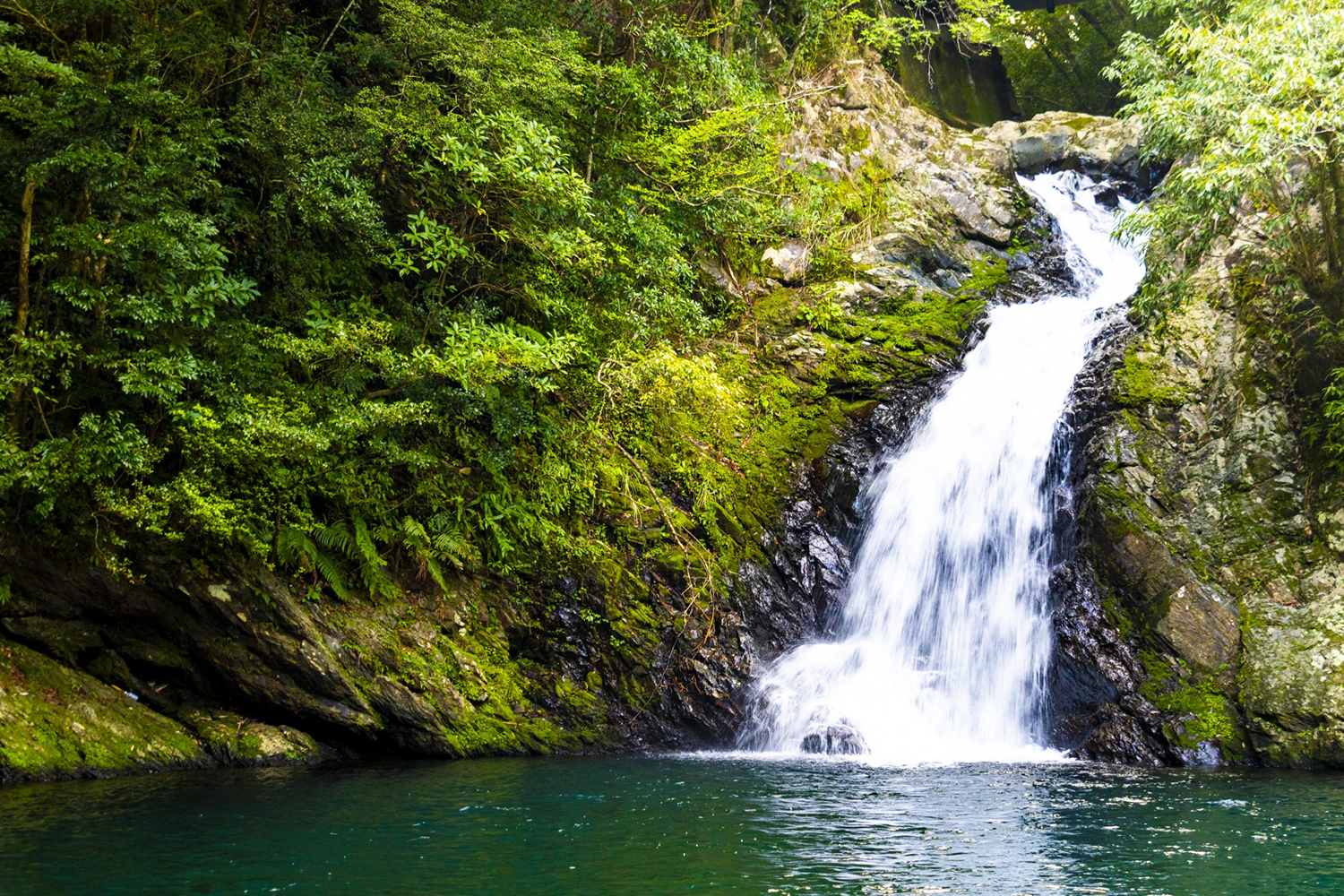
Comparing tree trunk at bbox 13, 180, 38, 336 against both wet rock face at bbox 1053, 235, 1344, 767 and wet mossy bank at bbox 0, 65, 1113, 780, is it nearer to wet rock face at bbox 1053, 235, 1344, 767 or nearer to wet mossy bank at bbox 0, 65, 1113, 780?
wet mossy bank at bbox 0, 65, 1113, 780

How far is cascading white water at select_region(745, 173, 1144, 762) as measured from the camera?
35.1ft

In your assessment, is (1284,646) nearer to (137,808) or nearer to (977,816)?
(977,816)

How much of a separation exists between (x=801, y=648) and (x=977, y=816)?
5520 mm

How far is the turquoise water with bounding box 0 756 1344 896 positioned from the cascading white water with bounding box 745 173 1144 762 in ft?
6.70

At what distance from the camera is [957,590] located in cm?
1216

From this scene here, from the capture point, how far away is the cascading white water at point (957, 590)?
1070cm

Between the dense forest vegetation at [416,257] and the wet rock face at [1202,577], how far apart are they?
106 cm

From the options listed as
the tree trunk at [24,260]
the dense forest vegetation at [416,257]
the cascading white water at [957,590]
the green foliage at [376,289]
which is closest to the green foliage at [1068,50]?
the dense forest vegetation at [416,257]

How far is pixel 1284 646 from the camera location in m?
9.59

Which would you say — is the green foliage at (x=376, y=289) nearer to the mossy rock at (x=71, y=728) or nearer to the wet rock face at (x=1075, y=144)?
the mossy rock at (x=71, y=728)

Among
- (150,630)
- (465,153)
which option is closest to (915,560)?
(465,153)

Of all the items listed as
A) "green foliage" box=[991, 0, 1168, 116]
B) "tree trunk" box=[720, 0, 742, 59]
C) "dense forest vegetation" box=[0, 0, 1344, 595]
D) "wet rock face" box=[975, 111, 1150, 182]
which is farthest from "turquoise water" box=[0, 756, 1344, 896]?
"green foliage" box=[991, 0, 1168, 116]

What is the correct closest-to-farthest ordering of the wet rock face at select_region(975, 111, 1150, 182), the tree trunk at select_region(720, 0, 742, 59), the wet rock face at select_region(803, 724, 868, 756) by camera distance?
1. the wet rock face at select_region(803, 724, 868, 756)
2. the tree trunk at select_region(720, 0, 742, 59)
3. the wet rock face at select_region(975, 111, 1150, 182)

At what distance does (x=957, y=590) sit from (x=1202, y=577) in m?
3.00
